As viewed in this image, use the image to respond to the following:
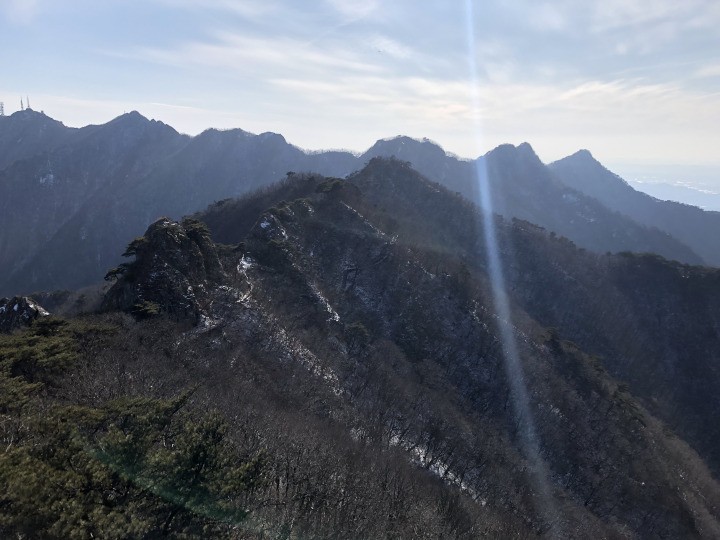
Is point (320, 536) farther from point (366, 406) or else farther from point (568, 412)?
point (568, 412)

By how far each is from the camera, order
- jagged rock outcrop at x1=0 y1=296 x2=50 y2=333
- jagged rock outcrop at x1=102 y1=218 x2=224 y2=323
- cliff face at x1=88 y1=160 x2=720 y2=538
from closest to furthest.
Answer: jagged rock outcrop at x1=0 y1=296 x2=50 y2=333 → jagged rock outcrop at x1=102 y1=218 x2=224 y2=323 → cliff face at x1=88 y1=160 x2=720 y2=538

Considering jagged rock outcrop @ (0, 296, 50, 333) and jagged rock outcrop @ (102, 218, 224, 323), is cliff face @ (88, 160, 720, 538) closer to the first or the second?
jagged rock outcrop @ (102, 218, 224, 323)

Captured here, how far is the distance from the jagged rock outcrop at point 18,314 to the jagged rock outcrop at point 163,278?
6314mm

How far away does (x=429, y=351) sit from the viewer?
225 ft

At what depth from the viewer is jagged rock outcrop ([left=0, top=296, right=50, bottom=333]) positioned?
40.7 meters

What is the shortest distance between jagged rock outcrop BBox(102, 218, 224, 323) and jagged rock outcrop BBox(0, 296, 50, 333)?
6.31 meters

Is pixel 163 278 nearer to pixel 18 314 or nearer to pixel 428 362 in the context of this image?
pixel 18 314

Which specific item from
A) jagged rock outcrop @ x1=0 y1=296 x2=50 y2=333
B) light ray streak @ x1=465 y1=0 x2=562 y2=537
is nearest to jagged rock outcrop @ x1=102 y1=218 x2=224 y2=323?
jagged rock outcrop @ x1=0 y1=296 x2=50 y2=333

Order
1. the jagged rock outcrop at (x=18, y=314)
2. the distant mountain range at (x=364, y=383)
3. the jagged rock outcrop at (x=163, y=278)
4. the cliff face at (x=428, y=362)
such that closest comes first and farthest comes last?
the distant mountain range at (x=364, y=383) < the jagged rock outcrop at (x=18, y=314) < the jagged rock outcrop at (x=163, y=278) < the cliff face at (x=428, y=362)

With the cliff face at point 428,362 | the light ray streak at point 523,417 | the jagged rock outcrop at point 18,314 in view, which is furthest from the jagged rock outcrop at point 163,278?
the light ray streak at point 523,417

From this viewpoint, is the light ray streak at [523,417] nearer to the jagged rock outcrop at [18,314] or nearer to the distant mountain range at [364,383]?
the distant mountain range at [364,383]

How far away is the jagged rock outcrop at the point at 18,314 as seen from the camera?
40.7 meters

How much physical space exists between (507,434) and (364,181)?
71496 millimetres

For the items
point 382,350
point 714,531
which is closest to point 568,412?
point 714,531
